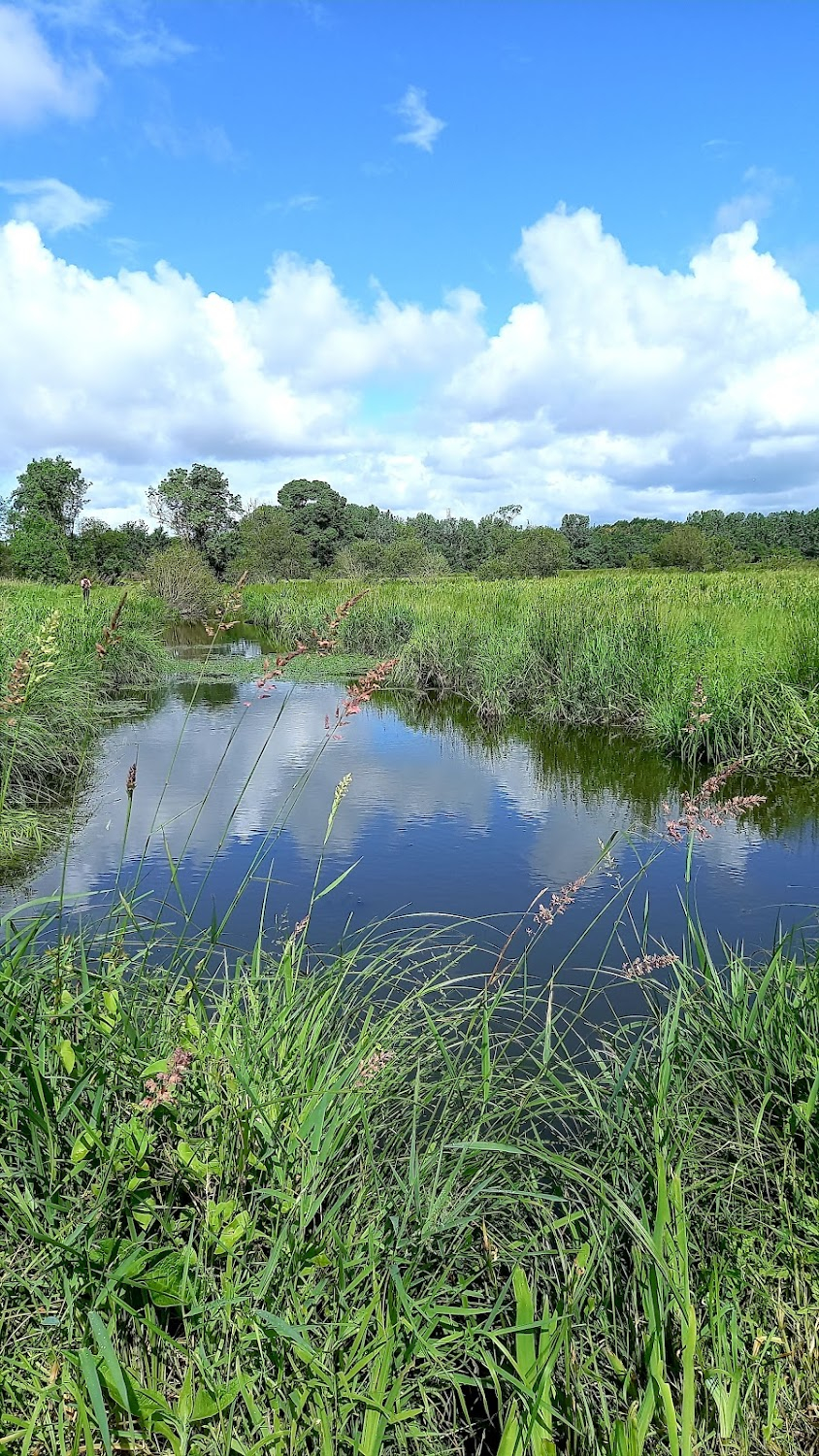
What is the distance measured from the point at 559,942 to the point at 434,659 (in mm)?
7957

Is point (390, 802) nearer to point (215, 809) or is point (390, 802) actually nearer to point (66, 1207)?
point (215, 809)

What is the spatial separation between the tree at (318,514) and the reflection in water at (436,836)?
40.9 meters

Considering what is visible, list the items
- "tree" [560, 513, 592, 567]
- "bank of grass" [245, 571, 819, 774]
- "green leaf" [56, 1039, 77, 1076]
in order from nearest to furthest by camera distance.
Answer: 1. "green leaf" [56, 1039, 77, 1076]
2. "bank of grass" [245, 571, 819, 774]
3. "tree" [560, 513, 592, 567]

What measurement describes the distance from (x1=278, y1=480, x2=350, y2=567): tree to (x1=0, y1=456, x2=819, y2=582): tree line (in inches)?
2.4

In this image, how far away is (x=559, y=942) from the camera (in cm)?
376

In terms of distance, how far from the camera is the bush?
22.5 meters

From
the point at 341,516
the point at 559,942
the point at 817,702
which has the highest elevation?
the point at 341,516

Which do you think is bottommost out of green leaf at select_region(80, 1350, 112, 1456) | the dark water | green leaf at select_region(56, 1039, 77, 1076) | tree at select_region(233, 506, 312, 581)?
the dark water

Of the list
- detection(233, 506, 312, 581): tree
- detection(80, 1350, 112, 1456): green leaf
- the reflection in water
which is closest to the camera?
detection(80, 1350, 112, 1456): green leaf

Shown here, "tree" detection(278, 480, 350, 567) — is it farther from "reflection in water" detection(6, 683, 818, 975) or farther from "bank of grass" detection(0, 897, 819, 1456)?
"bank of grass" detection(0, 897, 819, 1456)

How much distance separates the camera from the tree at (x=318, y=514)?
4962cm

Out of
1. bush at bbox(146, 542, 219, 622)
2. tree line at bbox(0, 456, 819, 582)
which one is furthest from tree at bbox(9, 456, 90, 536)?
bush at bbox(146, 542, 219, 622)

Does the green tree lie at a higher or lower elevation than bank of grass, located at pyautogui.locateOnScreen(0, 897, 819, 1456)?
higher

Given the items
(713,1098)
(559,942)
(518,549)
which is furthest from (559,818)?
(518,549)
